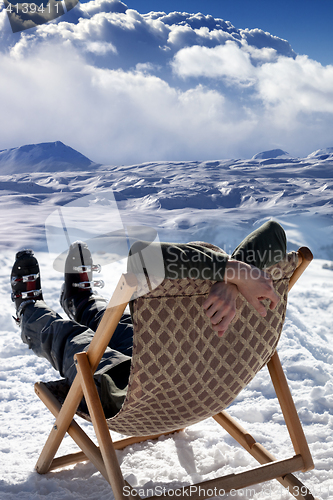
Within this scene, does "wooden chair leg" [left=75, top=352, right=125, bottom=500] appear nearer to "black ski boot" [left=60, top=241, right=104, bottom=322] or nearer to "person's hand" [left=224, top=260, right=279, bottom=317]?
"person's hand" [left=224, top=260, right=279, bottom=317]

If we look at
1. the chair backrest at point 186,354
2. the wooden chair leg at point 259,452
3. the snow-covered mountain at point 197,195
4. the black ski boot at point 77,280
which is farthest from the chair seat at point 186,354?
the snow-covered mountain at point 197,195

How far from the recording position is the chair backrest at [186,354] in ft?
2.77

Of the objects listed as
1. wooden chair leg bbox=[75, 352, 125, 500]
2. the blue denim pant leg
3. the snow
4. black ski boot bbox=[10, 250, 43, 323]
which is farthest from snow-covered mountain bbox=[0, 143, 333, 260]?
wooden chair leg bbox=[75, 352, 125, 500]

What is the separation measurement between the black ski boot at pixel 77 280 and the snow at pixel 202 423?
0.34 feet

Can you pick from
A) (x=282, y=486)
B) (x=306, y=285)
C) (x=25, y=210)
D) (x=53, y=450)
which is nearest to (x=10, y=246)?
(x=25, y=210)


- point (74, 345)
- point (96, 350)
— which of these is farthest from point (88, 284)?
point (96, 350)

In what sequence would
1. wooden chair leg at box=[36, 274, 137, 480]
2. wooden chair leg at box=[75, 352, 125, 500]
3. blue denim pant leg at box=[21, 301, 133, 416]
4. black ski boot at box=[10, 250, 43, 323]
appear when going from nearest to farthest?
wooden chair leg at box=[36, 274, 137, 480], wooden chair leg at box=[75, 352, 125, 500], blue denim pant leg at box=[21, 301, 133, 416], black ski boot at box=[10, 250, 43, 323]

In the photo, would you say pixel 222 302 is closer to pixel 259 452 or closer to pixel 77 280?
pixel 259 452

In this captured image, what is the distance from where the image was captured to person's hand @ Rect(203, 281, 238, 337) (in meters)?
0.84

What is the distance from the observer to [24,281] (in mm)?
1687

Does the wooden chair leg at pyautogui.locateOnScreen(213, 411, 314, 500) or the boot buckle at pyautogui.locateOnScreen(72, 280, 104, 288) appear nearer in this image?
the wooden chair leg at pyautogui.locateOnScreen(213, 411, 314, 500)

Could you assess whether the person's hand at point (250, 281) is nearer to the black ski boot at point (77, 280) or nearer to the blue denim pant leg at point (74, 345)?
the blue denim pant leg at point (74, 345)

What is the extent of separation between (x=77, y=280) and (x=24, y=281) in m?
0.22

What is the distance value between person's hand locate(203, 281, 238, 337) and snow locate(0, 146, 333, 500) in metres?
0.25
